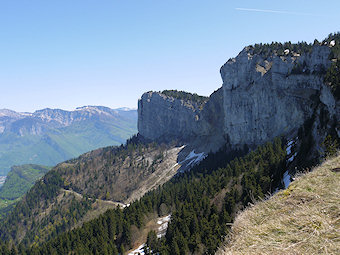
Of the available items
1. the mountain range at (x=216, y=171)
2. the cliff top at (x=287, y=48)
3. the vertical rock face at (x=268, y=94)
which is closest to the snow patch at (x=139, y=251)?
the mountain range at (x=216, y=171)

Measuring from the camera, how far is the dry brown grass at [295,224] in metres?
7.84

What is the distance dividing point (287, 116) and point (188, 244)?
2900 inches

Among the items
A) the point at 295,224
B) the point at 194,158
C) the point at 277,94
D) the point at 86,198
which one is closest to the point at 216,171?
the point at 277,94

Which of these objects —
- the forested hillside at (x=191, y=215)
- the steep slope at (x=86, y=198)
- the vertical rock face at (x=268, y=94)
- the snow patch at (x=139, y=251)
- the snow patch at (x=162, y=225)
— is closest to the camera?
the forested hillside at (x=191, y=215)

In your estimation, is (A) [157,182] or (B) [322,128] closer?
(B) [322,128]

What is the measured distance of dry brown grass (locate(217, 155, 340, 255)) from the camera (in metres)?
7.84

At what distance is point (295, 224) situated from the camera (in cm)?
898

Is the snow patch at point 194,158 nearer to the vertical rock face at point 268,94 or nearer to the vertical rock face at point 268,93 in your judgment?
the vertical rock face at point 268,94

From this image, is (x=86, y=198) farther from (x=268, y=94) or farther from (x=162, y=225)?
(x=268, y=94)

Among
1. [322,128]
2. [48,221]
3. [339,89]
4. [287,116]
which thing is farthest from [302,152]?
[48,221]

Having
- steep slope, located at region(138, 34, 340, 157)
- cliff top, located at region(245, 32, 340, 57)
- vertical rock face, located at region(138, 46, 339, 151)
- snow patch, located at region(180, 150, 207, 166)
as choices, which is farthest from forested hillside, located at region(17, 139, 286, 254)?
snow patch, located at region(180, 150, 207, 166)

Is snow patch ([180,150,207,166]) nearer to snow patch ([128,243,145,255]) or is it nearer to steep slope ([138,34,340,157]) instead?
steep slope ([138,34,340,157])

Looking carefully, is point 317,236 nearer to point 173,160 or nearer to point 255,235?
point 255,235

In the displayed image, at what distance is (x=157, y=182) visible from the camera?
158 metres
